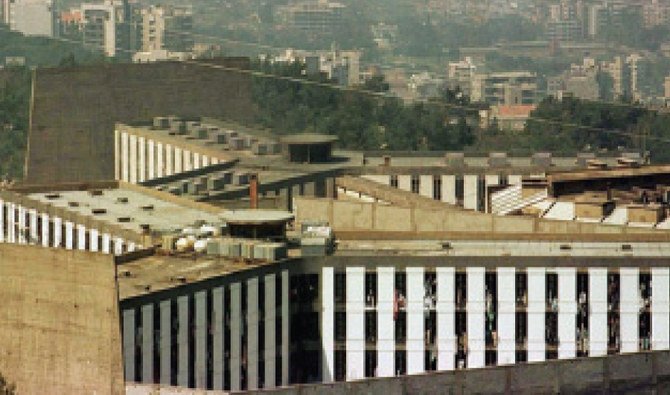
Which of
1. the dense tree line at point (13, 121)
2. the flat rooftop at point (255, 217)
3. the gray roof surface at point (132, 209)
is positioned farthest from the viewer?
the dense tree line at point (13, 121)

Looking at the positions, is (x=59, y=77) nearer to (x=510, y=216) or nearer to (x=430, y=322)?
(x=510, y=216)

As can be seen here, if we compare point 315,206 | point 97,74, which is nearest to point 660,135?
point 97,74

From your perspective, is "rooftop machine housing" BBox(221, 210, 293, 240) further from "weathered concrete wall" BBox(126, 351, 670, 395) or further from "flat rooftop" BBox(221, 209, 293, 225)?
"weathered concrete wall" BBox(126, 351, 670, 395)

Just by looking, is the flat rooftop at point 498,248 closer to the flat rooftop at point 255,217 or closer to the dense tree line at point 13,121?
the flat rooftop at point 255,217

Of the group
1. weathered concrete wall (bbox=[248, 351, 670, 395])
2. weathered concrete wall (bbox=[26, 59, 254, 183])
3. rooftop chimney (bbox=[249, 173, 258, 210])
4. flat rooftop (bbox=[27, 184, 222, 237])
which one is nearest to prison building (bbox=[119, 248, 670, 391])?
flat rooftop (bbox=[27, 184, 222, 237])

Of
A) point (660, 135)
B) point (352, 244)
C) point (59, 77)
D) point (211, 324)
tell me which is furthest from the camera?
point (660, 135)

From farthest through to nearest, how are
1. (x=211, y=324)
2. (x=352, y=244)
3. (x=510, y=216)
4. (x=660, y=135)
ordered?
1. (x=660, y=135)
2. (x=510, y=216)
3. (x=352, y=244)
4. (x=211, y=324)

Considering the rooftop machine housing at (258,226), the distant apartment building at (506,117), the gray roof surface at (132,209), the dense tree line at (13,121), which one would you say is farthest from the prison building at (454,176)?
the distant apartment building at (506,117)
